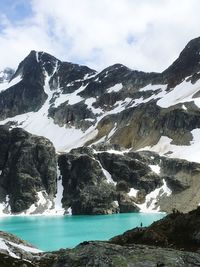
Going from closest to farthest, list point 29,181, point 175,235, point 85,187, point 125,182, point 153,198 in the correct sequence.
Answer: point 175,235 < point 153,198 < point 85,187 < point 125,182 < point 29,181

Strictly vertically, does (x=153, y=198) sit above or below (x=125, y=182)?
below

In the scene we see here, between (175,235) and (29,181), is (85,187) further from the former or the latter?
(175,235)

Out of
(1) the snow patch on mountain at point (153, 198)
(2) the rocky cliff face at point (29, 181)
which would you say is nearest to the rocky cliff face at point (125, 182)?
(1) the snow patch on mountain at point (153, 198)

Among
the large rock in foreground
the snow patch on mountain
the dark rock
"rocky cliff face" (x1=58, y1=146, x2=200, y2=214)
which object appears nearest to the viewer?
the large rock in foreground

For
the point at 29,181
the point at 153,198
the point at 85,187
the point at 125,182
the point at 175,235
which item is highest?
the point at 29,181

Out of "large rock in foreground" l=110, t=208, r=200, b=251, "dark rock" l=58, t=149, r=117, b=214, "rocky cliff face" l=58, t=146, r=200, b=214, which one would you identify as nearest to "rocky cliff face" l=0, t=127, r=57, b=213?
"dark rock" l=58, t=149, r=117, b=214

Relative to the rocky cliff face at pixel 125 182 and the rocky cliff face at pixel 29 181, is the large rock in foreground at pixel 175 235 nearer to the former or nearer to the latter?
the rocky cliff face at pixel 125 182

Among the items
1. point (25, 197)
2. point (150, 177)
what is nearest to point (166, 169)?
point (150, 177)

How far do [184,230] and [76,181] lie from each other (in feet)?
545

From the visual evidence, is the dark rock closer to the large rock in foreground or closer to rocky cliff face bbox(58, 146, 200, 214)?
rocky cliff face bbox(58, 146, 200, 214)

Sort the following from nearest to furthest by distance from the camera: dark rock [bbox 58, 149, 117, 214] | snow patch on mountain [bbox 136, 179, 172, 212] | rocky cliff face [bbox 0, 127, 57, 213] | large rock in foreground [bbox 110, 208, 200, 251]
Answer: large rock in foreground [bbox 110, 208, 200, 251] < snow patch on mountain [bbox 136, 179, 172, 212] < dark rock [bbox 58, 149, 117, 214] < rocky cliff face [bbox 0, 127, 57, 213]

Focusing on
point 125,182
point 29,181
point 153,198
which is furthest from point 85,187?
point 153,198

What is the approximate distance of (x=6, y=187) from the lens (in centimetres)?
19838

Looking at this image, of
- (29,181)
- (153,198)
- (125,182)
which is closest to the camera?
(153,198)
